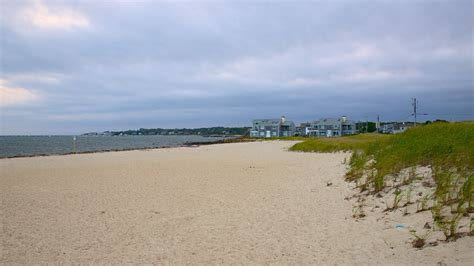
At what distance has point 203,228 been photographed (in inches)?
287

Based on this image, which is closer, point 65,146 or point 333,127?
point 65,146

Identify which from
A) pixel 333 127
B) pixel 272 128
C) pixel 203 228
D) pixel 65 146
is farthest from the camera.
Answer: pixel 272 128

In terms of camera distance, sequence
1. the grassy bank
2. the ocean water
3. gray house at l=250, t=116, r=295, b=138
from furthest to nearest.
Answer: gray house at l=250, t=116, r=295, b=138, the ocean water, the grassy bank

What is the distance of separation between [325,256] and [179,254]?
8.02 feet

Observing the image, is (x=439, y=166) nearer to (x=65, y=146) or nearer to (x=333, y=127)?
(x=65, y=146)

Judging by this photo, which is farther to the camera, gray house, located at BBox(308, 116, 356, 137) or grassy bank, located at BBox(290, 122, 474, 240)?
gray house, located at BBox(308, 116, 356, 137)

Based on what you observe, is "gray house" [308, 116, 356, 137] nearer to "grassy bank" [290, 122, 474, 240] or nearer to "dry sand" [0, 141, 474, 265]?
"grassy bank" [290, 122, 474, 240]

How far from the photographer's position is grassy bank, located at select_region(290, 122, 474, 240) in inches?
242

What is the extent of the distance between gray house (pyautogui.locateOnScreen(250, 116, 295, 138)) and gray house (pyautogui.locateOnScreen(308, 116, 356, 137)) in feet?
28.3

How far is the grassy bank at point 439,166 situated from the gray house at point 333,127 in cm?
8312

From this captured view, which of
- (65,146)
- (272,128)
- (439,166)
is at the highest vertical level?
(272,128)

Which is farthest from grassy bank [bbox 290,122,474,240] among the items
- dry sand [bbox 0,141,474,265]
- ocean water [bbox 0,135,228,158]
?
ocean water [bbox 0,135,228,158]

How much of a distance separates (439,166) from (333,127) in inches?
3581

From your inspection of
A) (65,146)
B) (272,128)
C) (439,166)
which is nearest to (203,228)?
(439,166)
